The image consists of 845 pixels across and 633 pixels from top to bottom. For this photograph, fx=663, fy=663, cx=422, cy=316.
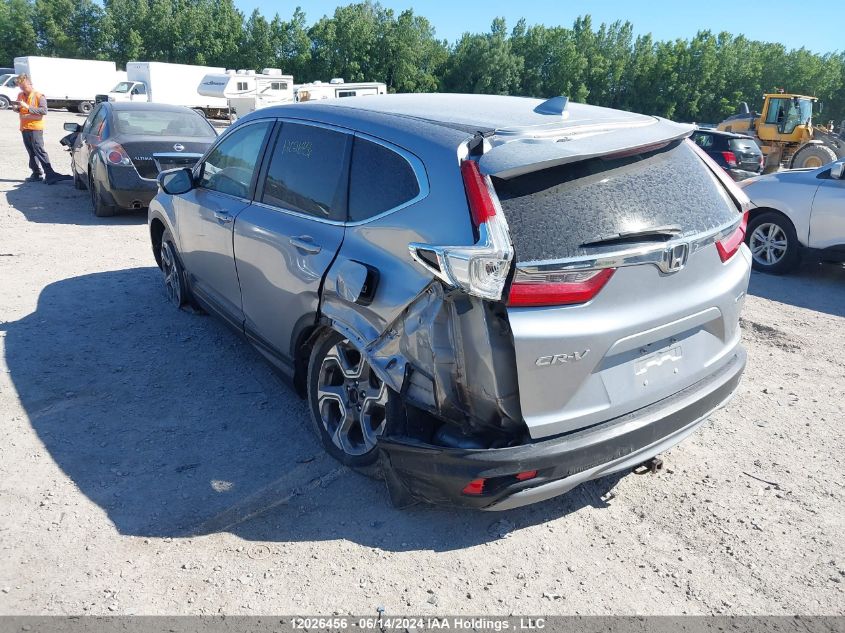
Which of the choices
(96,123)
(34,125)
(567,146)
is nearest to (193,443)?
(567,146)

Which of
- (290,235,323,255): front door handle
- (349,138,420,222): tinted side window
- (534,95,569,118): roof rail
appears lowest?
(290,235,323,255): front door handle

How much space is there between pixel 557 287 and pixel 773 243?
6.76 meters

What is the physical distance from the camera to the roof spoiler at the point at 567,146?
2.61 metres

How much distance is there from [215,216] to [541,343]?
2.93 meters

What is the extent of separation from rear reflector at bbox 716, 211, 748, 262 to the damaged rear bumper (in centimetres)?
71

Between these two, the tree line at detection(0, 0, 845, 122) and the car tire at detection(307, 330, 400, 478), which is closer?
the car tire at detection(307, 330, 400, 478)

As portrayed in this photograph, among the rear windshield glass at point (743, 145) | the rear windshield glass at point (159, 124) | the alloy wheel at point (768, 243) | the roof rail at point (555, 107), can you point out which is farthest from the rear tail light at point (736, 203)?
the rear windshield glass at point (743, 145)

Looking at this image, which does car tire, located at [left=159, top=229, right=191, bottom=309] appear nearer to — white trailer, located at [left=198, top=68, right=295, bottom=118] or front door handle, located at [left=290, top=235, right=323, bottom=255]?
front door handle, located at [left=290, top=235, right=323, bottom=255]

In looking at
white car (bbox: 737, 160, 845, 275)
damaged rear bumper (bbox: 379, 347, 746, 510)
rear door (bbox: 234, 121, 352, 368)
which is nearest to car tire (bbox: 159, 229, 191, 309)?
rear door (bbox: 234, 121, 352, 368)

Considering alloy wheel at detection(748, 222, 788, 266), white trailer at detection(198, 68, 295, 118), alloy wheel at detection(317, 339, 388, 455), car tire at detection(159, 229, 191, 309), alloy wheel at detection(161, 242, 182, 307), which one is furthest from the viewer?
white trailer at detection(198, 68, 295, 118)

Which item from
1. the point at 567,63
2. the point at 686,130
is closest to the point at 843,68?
the point at 567,63

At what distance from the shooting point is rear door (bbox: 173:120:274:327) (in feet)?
14.4

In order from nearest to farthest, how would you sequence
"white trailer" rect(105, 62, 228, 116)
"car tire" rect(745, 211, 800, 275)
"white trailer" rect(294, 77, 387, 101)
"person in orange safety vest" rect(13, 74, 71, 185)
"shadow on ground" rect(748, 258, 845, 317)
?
"shadow on ground" rect(748, 258, 845, 317), "car tire" rect(745, 211, 800, 275), "person in orange safety vest" rect(13, 74, 71, 185), "white trailer" rect(294, 77, 387, 101), "white trailer" rect(105, 62, 228, 116)

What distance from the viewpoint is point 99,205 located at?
975 cm
